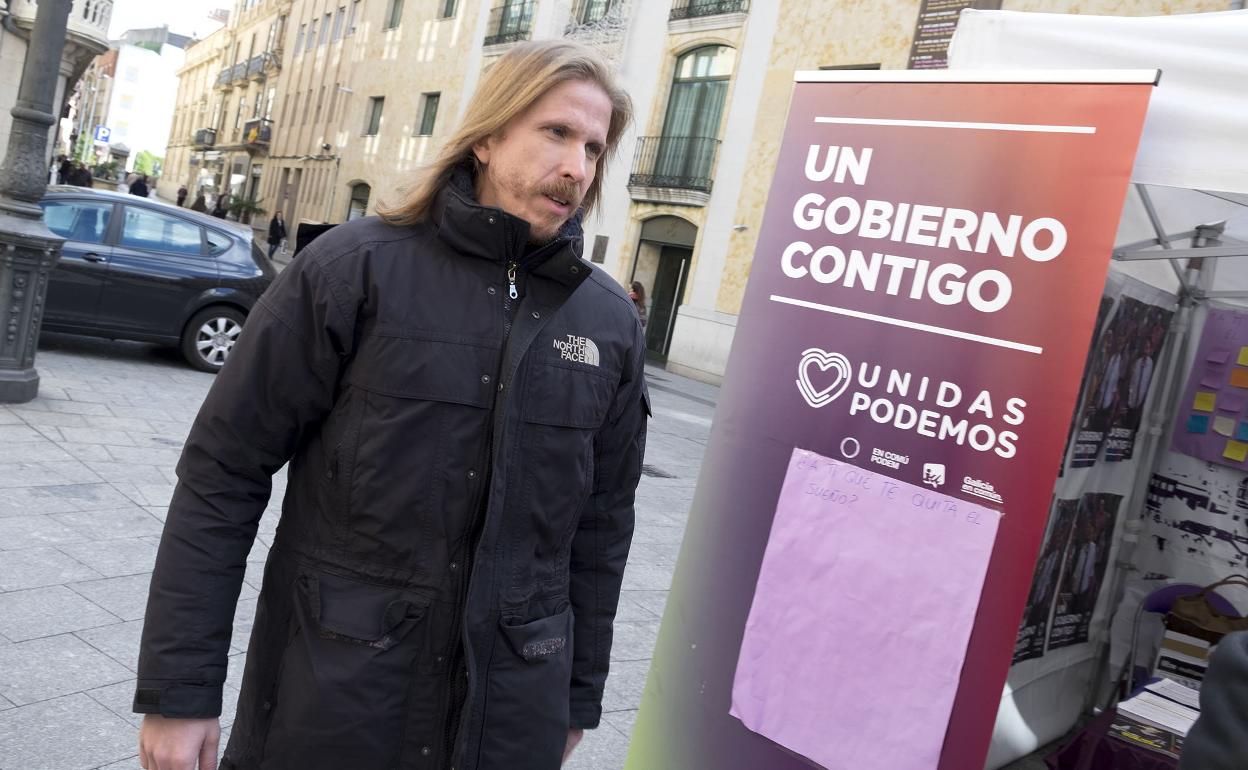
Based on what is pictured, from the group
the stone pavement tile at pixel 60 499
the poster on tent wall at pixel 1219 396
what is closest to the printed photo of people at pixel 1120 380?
the poster on tent wall at pixel 1219 396

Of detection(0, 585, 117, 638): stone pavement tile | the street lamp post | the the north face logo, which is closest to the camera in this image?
the the north face logo

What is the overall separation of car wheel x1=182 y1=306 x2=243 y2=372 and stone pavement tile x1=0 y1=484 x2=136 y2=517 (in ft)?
14.3

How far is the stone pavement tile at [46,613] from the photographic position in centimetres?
367

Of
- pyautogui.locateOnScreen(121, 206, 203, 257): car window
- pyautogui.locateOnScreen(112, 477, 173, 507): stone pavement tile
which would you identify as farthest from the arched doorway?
pyautogui.locateOnScreen(112, 477, 173, 507): stone pavement tile

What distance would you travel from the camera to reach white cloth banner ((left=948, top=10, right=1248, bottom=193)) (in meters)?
2.67

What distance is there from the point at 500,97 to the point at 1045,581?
129 inches

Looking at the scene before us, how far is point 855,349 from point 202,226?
27.4ft

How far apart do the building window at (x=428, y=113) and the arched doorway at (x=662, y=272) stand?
12.8 m

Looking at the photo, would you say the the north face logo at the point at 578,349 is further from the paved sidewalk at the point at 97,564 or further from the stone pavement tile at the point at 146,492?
the stone pavement tile at the point at 146,492

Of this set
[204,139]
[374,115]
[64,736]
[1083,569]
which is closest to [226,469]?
[64,736]

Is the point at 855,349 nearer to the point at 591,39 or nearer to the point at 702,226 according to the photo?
the point at 702,226

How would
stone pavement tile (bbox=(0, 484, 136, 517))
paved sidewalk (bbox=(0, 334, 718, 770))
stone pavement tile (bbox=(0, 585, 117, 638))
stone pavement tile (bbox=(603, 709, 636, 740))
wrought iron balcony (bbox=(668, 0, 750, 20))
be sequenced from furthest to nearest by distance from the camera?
wrought iron balcony (bbox=(668, 0, 750, 20)), stone pavement tile (bbox=(0, 484, 136, 517)), stone pavement tile (bbox=(603, 709, 636, 740)), stone pavement tile (bbox=(0, 585, 117, 638)), paved sidewalk (bbox=(0, 334, 718, 770))

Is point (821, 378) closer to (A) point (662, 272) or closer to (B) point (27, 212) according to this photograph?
(B) point (27, 212)

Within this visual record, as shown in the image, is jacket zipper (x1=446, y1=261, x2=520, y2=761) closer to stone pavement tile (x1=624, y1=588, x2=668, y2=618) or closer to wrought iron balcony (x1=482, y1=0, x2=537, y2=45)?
stone pavement tile (x1=624, y1=588, x2=668, y2=618)
